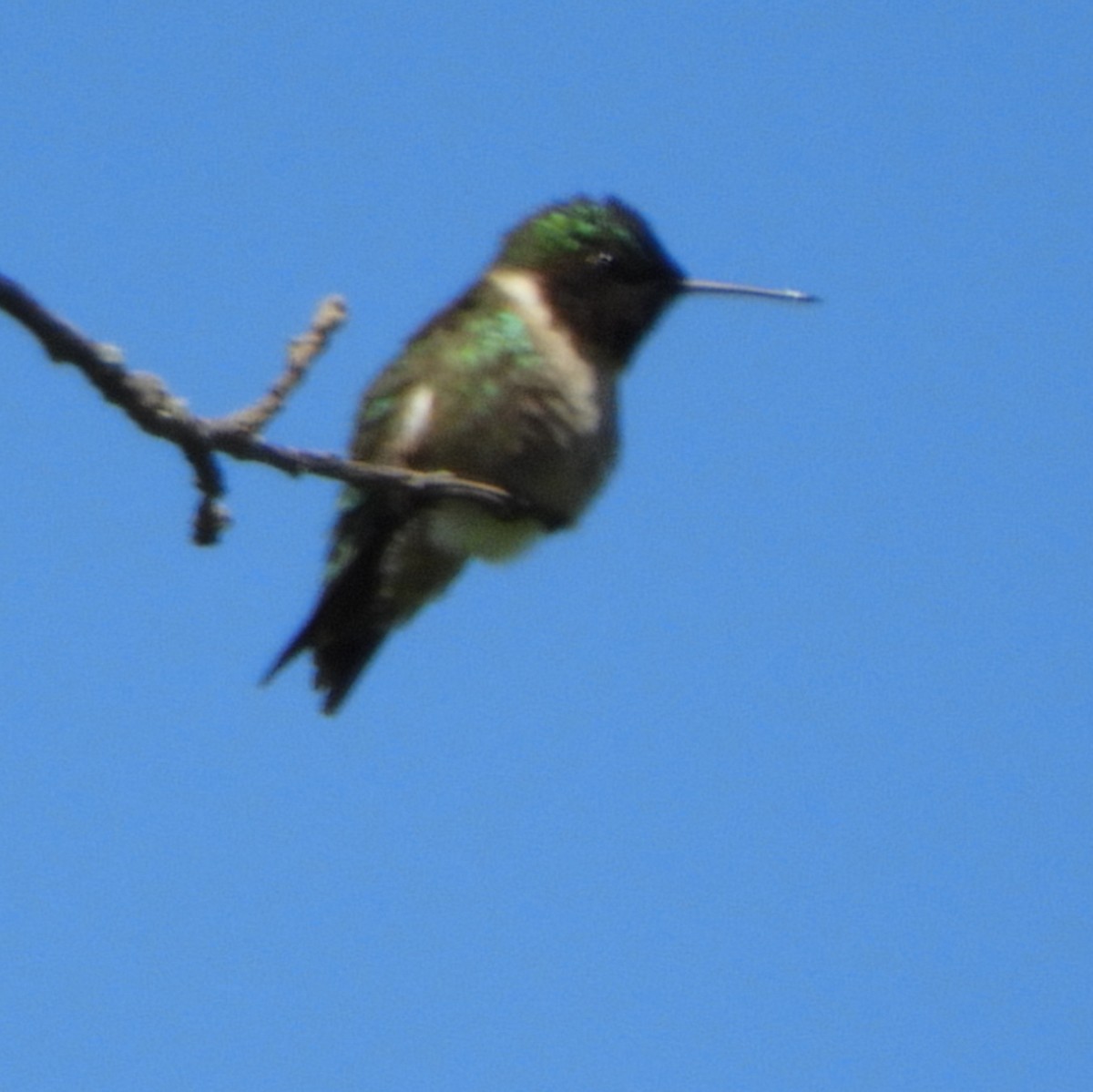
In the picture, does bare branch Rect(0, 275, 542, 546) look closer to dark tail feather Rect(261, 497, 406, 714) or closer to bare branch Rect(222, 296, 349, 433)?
bare branch Rect(222, 296, 349, 433)

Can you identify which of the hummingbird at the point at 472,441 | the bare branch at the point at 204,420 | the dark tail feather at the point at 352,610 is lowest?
the bare branch at the point at 204,420

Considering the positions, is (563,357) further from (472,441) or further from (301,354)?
(301,354)

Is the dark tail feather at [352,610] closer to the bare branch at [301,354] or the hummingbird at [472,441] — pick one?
the hummingbird at [472,441]

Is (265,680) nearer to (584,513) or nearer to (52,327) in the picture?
(584,513)

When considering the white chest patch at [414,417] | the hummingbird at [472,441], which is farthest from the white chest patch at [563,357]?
the white chest patch at [414,417]

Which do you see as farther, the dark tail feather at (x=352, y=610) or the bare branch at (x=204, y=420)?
the dark tail feather at (x=352, y=610)

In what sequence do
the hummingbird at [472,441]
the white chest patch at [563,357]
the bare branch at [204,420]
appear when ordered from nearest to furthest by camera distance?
1. the bare branch at [204,420]
2. the hummingbird at [472,441]
3. the white chest patch at [563,357]

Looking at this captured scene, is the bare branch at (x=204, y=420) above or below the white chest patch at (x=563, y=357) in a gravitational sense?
below

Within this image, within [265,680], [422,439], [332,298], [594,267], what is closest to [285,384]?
[332,298]
